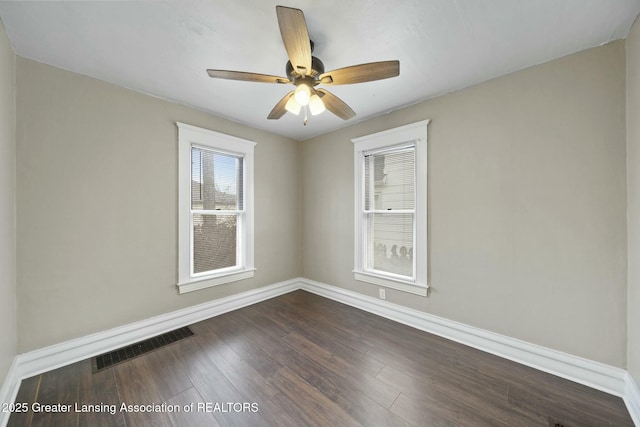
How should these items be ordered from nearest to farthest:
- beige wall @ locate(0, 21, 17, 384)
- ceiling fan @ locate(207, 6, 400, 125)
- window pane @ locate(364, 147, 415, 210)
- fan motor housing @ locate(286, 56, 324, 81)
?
ceiling fan @ locate(207, 6, 400, 125) < beige wall @ locate(0, 21, 17, 384) < fan motor housing @ locate(286, 56, 324, 81) < window pane @ locate(364, 147, 415, 210)

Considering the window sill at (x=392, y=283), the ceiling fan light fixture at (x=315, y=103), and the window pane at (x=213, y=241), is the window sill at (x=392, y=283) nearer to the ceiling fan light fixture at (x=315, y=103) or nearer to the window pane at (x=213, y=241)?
the window pane at (x=213, y=241)

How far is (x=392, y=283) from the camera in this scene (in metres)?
2.88

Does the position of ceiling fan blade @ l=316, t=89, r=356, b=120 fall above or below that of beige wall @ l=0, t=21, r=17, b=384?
above

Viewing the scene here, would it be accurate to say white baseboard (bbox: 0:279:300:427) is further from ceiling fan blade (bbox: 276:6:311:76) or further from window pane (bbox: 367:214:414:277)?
ceiling fan blade (bbox: 276:6:311:76)

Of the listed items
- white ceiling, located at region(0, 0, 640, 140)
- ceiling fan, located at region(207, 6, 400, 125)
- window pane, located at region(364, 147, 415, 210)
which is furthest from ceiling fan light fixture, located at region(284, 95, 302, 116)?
A: window pane, located at region(364, 147, 415, 210)

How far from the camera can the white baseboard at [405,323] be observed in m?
1.69

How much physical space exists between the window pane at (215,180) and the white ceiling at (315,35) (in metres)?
0.89

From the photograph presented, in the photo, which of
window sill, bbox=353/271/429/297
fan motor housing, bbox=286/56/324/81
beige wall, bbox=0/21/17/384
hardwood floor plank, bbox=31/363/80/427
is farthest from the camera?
window sill, bbox=353/271/429/297

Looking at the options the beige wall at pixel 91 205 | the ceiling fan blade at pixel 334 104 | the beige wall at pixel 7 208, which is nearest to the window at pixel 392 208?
the ceiling fan blade at pixel 334 104

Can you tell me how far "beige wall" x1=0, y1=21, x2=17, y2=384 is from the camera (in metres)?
1.57

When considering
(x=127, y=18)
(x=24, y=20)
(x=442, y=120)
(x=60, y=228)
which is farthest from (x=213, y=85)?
(x=442, y=120)

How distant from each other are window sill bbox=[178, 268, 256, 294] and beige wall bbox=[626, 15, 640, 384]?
358cm

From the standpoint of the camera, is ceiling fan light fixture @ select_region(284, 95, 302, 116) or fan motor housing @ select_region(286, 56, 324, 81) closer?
fan motor housing @ select_region(286, 56, 324, 81)

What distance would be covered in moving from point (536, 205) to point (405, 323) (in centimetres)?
176
